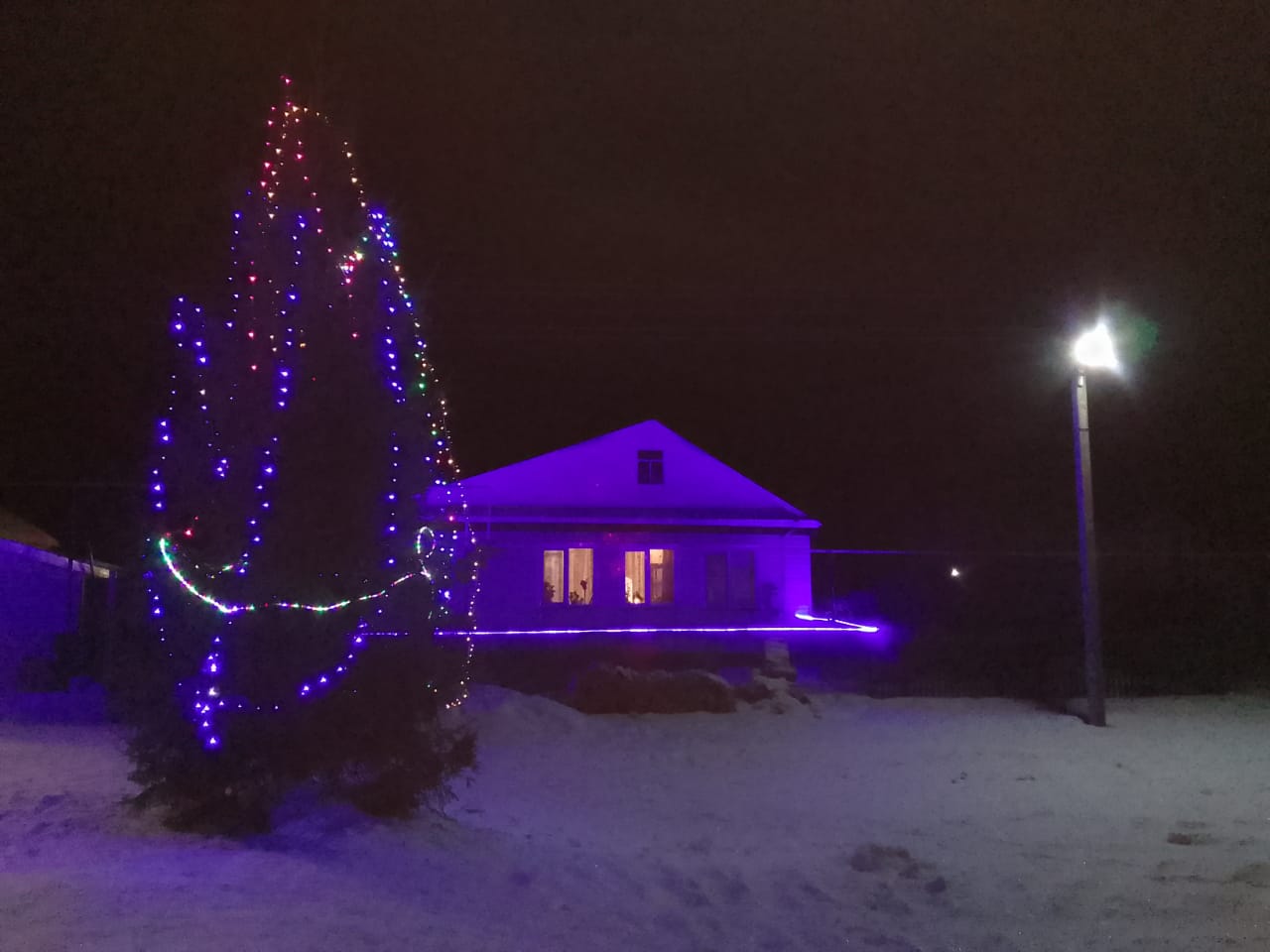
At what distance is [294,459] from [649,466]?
18440 millimetres

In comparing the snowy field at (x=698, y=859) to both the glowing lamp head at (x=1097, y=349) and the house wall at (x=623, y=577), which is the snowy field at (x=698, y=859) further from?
the house wall at (x=623, y=577)

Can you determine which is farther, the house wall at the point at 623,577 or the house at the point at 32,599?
the house wall at the point at 623,577

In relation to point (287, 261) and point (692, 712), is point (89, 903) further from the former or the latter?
point (692, 712)

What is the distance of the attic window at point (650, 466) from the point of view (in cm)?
2562

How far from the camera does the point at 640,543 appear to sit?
25.0 metres

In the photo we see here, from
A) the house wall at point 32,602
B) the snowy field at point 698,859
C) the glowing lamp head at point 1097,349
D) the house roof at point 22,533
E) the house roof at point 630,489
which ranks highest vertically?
the glowing lamp head at point 1097,349

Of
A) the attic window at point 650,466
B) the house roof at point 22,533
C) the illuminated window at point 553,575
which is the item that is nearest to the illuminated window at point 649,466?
the attic window at point 650,466

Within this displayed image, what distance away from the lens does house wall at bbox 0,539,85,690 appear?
66.7ft

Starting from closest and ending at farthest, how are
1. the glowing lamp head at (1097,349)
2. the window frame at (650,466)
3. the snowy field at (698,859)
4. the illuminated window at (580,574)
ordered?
the snowy field at (698,859)
the glowing lamp head at (1097,349)
the illuminated window at (580,574)
the window frame at (650,466)

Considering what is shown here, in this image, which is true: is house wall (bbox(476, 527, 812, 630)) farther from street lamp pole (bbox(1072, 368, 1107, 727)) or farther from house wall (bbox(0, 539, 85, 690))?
street lamp pole (bbox(1072, 368, 1107, 727))

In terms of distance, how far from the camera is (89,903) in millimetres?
5254

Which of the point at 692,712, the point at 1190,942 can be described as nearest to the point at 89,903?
the point at 1190,942

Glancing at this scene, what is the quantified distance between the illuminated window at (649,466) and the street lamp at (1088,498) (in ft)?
37.6

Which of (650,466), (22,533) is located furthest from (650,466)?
(22,533)
